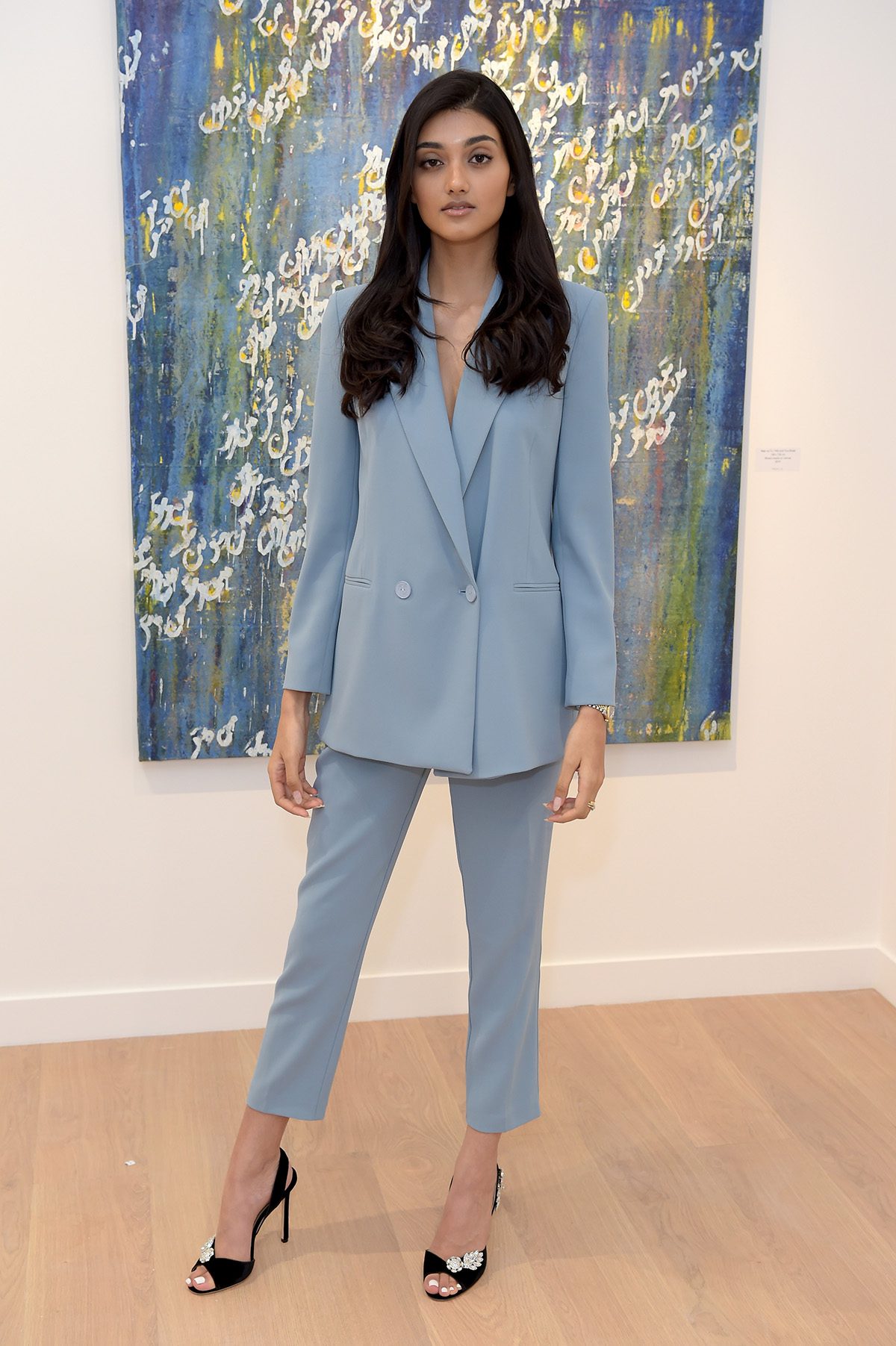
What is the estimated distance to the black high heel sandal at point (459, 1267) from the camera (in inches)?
68.1

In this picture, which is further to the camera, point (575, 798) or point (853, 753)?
point (853, 753)

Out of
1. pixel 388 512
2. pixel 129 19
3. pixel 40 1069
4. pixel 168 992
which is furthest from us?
pixel 168 992

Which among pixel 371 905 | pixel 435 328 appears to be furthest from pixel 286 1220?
pixel 435 328

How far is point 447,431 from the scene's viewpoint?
1.60m

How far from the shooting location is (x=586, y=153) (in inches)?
92.4

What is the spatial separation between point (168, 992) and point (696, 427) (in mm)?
1553

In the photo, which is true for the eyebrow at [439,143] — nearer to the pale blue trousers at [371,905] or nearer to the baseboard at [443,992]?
the pale blue trousers at [371,905]

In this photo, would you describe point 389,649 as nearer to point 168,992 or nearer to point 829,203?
point 168,992

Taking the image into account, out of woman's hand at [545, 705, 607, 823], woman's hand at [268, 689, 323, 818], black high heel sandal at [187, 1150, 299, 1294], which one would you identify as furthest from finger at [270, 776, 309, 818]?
black high heel sandal at [187, 1150, 299, 1294]

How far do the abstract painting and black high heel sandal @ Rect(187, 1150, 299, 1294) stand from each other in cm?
89

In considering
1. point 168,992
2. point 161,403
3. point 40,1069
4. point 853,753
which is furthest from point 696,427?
point 40,1069

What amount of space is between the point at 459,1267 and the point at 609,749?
1.14m

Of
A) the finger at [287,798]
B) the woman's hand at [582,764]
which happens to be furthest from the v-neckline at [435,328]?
the finger at [287,798]

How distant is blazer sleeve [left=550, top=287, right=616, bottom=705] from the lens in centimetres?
167
